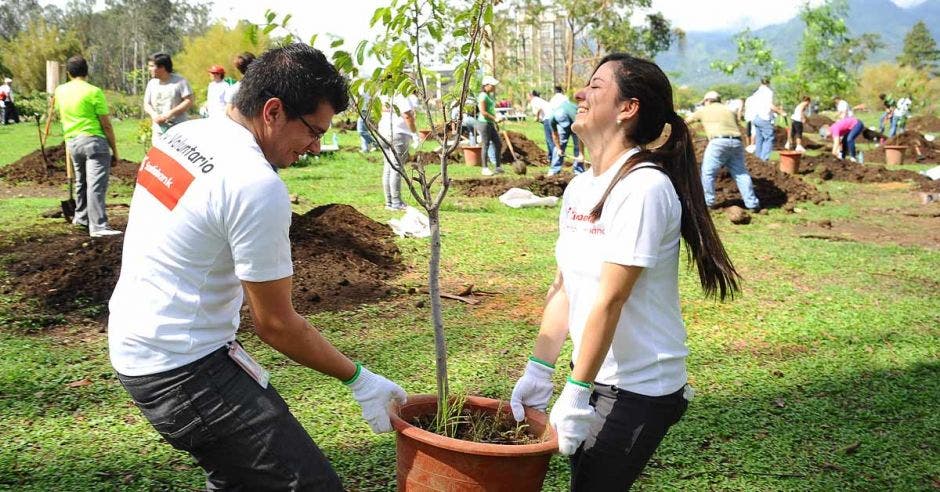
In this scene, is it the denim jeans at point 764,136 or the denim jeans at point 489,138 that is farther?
the denim jeans at point 764,136

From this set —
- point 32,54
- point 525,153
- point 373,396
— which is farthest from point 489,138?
point 32,54

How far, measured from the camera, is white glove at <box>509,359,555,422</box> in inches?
102

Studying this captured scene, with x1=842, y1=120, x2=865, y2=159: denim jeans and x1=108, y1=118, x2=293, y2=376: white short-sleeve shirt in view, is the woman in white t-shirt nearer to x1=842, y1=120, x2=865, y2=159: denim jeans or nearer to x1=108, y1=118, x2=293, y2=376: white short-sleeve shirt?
x1=108, y1=118, x2=293, y2=376: white short-sleeve shirt

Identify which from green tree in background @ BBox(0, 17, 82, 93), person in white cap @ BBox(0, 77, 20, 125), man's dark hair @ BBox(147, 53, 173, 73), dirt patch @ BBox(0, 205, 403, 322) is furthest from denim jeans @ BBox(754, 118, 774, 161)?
green tree in background @ BBox(0, 17, 82, 93)

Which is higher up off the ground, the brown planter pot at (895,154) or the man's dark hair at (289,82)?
the man's dark hair at (289,82)

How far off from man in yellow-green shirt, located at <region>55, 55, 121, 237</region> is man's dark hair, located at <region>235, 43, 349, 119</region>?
655cm

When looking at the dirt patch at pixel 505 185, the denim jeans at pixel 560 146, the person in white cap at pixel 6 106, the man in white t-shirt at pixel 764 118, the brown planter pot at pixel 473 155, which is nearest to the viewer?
the dirt patch at pixel 505 185

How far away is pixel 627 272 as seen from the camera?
218 centimetres

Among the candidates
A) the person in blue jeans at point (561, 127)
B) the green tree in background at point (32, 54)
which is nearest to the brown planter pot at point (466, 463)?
the person in blue jeans at point (561, 127)

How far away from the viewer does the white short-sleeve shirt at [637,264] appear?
2170 millimetres

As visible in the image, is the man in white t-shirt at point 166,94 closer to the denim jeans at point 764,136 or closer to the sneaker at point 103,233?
the sneaker at point 103,233

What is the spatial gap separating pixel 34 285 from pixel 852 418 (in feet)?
19.3

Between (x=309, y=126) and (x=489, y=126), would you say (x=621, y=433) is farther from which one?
(x=489, y=126)

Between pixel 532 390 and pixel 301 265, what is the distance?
15.6 ft
